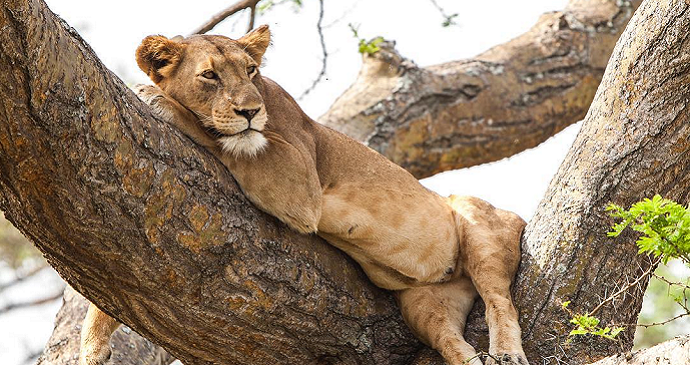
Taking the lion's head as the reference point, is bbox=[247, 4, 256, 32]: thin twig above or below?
above

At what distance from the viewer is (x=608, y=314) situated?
4359mm

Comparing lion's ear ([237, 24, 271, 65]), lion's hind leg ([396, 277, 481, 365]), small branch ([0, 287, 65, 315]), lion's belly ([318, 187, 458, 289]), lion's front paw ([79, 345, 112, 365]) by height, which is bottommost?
lion's front paw ([79, 345, 112, 365])

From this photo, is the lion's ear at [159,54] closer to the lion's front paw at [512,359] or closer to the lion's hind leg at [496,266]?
the lion's hind leg at [496,266]

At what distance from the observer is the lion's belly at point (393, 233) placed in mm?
4824

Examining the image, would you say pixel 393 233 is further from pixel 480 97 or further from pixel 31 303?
pixel 31 303

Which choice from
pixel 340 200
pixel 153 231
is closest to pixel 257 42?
pixel 340 200

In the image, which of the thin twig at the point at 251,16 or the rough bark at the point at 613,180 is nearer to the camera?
the rough bark at the point at 613,180

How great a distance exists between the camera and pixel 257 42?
488cm

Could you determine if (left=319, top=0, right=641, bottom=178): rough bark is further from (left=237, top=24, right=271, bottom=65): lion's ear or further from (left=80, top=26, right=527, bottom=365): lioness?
(left=237, top=24, right=271, bottom=65): lion's ear

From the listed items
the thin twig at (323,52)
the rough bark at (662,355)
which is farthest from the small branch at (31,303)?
the rough bark at (662,355)

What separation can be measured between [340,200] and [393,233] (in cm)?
39

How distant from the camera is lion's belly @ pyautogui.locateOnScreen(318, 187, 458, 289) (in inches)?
190

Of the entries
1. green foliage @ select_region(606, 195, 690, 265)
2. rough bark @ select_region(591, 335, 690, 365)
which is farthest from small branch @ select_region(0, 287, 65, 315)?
green foliage @ select_region(606, 195, 690, 265)

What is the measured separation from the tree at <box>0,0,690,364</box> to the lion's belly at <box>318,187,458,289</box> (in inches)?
5.1
